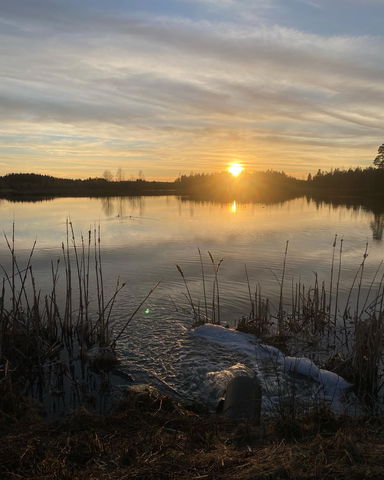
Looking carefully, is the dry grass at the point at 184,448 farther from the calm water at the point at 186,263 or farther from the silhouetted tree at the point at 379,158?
the silhouetted tree at the point at 379,158

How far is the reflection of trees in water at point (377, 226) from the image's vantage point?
23778 millimetres

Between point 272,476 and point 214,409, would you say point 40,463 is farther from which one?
point 214,409

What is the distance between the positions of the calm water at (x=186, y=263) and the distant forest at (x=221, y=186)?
1522 inches

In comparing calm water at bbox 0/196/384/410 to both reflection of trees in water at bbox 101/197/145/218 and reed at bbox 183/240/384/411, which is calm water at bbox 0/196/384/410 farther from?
reflection of trees in water at bbox 101/197/145/218

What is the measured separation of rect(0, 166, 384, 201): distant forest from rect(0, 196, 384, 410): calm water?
38.7 m

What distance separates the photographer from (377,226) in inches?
1137

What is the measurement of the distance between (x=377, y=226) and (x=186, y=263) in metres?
19.0

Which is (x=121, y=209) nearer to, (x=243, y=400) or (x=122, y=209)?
(x=122, y=209)

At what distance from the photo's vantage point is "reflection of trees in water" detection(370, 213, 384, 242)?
936 inches

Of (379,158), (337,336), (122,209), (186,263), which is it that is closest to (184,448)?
(337,336)

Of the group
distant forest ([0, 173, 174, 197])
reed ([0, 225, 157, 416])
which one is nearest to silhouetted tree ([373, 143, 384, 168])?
A: distant forest ([0, 173, 174, 197])

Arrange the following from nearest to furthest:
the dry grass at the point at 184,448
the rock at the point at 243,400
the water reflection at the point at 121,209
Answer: the dry grass at the point at 184,448 < the rock at the point at 243,400 < the water reflection at the point at 121,209

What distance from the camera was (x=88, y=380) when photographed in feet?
21.7

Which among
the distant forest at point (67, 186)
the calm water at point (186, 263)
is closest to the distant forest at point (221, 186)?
the distant forest at point (67, 186)
